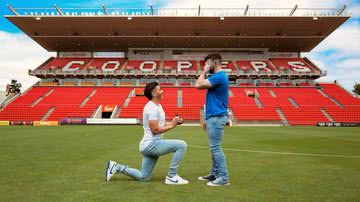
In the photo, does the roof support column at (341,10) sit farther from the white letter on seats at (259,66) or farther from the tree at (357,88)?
the tree at (357,88)

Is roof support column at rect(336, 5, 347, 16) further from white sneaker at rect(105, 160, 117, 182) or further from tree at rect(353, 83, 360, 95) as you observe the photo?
white sneaker at rect(105, 160, 117, 182)

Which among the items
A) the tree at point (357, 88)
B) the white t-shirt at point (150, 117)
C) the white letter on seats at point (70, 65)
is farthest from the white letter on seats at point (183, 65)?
the tree at point (357, 88)

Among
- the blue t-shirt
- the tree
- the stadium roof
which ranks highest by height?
the stadium roof

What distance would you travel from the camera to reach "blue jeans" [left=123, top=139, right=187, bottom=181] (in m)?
5.35

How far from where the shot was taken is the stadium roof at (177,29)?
4269 cm

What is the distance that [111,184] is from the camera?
209 inches

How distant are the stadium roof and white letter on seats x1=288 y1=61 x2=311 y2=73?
2.83 metres

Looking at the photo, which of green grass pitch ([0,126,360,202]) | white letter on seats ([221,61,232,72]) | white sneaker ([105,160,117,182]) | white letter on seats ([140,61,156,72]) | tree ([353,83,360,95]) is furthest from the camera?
tree ([353,83,360,95])

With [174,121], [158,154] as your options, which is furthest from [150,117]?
[158,154]

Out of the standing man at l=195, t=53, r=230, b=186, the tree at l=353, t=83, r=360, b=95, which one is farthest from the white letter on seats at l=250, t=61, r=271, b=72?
the standing man at l=195, t=53, r=230, b=186

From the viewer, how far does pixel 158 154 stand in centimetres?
541

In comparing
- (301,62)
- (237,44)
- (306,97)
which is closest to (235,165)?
(306,97)

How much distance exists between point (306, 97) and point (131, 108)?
980 inches

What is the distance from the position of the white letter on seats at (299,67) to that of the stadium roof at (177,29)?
2.83 m
